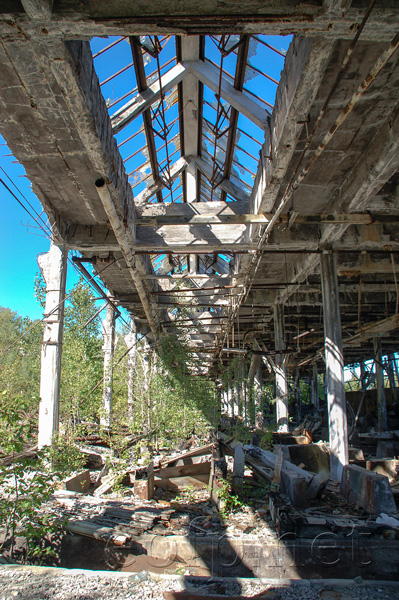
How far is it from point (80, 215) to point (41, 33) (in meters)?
5.58

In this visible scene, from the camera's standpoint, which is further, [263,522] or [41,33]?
[263,522]

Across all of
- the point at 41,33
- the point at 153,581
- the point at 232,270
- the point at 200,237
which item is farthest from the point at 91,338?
the point at 41,33

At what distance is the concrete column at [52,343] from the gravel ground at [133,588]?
3.69 meters

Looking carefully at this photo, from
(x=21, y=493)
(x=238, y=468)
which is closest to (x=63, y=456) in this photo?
(x=21, y=493)

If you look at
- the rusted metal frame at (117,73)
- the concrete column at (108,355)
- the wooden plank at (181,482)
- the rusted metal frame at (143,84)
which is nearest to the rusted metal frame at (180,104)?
the rusted metal frame at (143,84)

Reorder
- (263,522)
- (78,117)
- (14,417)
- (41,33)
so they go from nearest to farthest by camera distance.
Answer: (41,33), (78,117), (14,417), (263,522)

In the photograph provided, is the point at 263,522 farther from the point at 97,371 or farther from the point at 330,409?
the point at 97,371

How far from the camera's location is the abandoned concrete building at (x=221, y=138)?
3.75m

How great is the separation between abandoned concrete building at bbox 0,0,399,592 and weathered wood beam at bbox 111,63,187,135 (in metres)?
0.03

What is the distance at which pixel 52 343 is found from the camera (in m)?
8.88

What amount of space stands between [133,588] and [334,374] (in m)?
5.81

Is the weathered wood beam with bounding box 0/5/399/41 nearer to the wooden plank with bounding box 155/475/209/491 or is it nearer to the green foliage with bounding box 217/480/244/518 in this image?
the green foliage with bounding box 217/480/244/518

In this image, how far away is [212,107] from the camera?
906cm

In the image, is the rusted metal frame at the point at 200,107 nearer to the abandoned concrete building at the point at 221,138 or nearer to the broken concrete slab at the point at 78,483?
the abandoned concrete building at the point at 221,138
